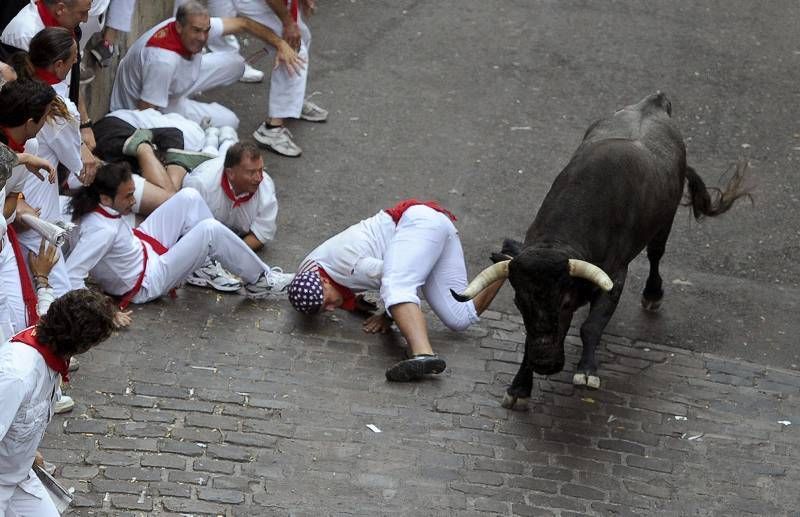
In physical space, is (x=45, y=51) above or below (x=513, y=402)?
above

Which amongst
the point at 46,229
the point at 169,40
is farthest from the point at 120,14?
the point at 46,229

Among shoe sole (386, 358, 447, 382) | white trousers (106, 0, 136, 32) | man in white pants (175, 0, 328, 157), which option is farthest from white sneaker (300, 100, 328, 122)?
shoe sole (386, 358, 447, 382)

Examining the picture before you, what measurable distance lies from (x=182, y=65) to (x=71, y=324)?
573cm

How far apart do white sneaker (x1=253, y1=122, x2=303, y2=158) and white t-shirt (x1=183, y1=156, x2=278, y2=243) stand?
158cm

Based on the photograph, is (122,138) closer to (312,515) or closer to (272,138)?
(272,138)

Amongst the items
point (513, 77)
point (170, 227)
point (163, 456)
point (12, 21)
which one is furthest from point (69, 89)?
point (513, 77)

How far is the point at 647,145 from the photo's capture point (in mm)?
9062

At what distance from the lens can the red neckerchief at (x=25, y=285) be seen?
6820 mm

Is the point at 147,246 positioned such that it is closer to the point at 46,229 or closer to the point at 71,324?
the point at 46,229

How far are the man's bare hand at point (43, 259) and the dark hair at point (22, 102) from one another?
77 centimetres

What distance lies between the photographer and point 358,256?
8.67m

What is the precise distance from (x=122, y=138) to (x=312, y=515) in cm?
403

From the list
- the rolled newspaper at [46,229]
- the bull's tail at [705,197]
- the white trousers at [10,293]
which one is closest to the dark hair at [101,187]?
the rolled newspaper at [46,229]

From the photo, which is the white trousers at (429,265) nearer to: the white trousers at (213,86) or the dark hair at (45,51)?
the dark hair at (45,51)
